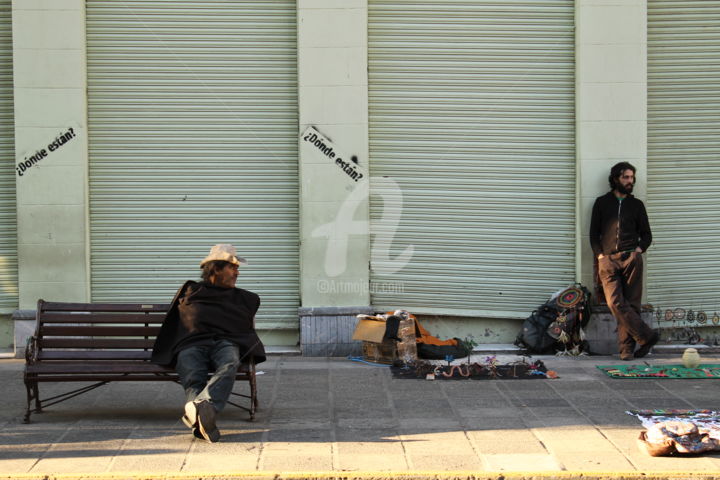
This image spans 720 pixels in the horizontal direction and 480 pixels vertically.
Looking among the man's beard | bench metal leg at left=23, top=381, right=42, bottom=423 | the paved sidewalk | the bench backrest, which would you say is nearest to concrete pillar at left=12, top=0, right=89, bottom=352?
the paved sidewalk

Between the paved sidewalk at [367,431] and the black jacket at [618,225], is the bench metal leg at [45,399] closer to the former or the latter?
the paved sidewalk at [367,431]

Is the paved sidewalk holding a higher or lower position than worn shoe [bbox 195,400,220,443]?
lower

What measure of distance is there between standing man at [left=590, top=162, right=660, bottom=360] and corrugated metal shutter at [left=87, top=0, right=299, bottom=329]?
3.45 meters

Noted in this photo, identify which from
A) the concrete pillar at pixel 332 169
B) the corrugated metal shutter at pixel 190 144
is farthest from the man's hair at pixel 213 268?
the corrugated metal shutter at pixel 190 144

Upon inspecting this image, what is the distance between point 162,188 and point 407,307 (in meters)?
3.10

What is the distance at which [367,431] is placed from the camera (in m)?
6.82

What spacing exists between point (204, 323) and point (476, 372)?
3.02m

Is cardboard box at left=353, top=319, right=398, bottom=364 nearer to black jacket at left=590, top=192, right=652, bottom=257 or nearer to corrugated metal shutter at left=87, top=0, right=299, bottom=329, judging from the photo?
corrugated metal shutter at left=87, top=0, right=299, bottom=329

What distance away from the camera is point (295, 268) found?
35.1 feet

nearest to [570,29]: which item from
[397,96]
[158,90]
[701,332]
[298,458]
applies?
[397,96]

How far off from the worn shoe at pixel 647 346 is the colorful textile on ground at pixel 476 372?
1312 millimetres

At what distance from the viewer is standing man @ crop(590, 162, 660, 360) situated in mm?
9953

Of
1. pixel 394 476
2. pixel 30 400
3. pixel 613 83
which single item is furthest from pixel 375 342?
pixel 394 476

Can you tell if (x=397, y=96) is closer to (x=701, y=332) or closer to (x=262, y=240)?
(x=262, y=240)
